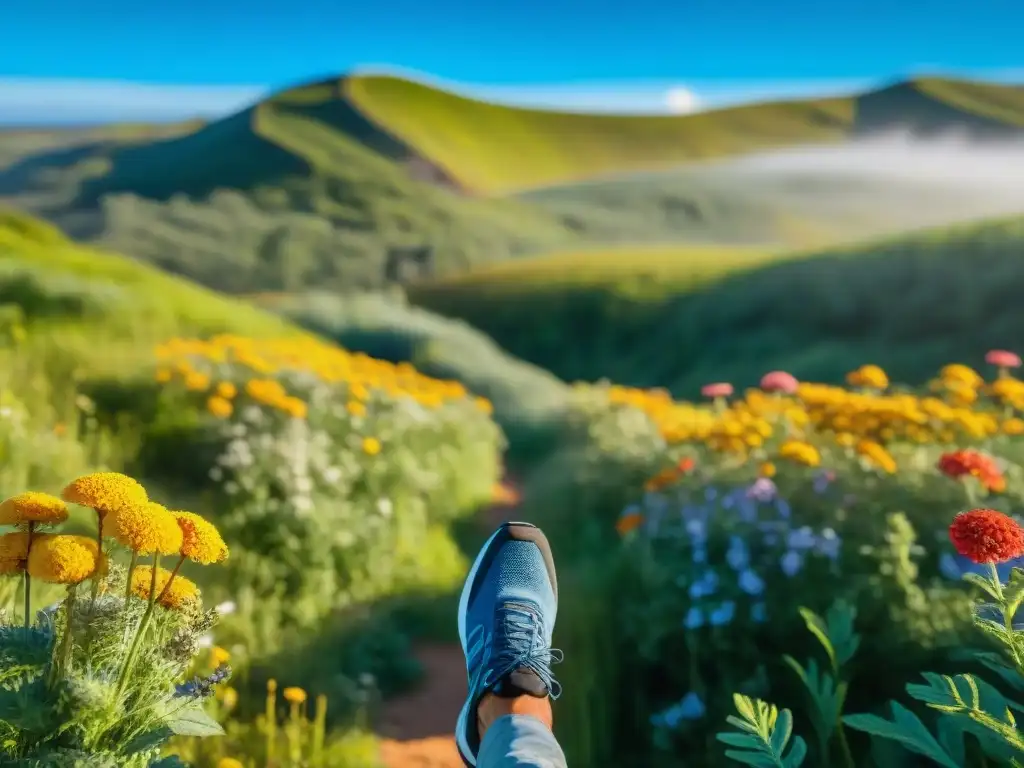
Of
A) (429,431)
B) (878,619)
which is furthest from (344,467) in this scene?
(878,619)

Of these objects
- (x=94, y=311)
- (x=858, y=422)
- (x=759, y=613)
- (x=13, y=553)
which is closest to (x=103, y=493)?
(x=13, y=553)

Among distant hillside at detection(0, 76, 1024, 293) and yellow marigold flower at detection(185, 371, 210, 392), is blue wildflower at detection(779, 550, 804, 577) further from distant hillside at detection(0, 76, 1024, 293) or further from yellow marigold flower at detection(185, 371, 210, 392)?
distant hillside at detection(0, 76, 1024, 293)

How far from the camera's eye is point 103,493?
48.0 inches

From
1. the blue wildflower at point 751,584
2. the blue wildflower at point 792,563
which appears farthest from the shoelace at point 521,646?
the blue wildflower at point 792,563

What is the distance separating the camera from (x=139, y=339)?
20.1ft

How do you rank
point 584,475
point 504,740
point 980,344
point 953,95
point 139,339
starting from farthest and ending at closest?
point 953,95 < point 980,344 < point 139,339 < point 584,475 < point 504,740

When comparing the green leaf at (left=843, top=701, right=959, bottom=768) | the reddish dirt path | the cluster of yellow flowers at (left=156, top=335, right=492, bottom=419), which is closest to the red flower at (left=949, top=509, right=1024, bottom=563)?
the green leaf at (left=843, top=701, right=959, bottom=768)

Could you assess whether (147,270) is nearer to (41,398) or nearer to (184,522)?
(41,398)

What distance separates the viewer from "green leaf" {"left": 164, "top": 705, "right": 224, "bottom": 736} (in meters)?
1.35

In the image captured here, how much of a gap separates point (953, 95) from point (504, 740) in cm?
2465

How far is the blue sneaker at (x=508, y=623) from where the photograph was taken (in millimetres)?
1787

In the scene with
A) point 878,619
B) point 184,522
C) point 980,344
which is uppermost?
point 184,522

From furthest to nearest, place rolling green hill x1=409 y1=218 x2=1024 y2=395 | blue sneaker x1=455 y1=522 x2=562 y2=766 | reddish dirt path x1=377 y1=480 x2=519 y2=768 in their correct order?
rolling green hill x1=409 y1=218 x2=1024 y2=395, reddish dirt path x1=377 y1=480 x2=519 y2=768, blue sneaker x1=455 y1=522 x2=562 y2=766

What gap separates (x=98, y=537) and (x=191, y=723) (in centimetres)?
37
